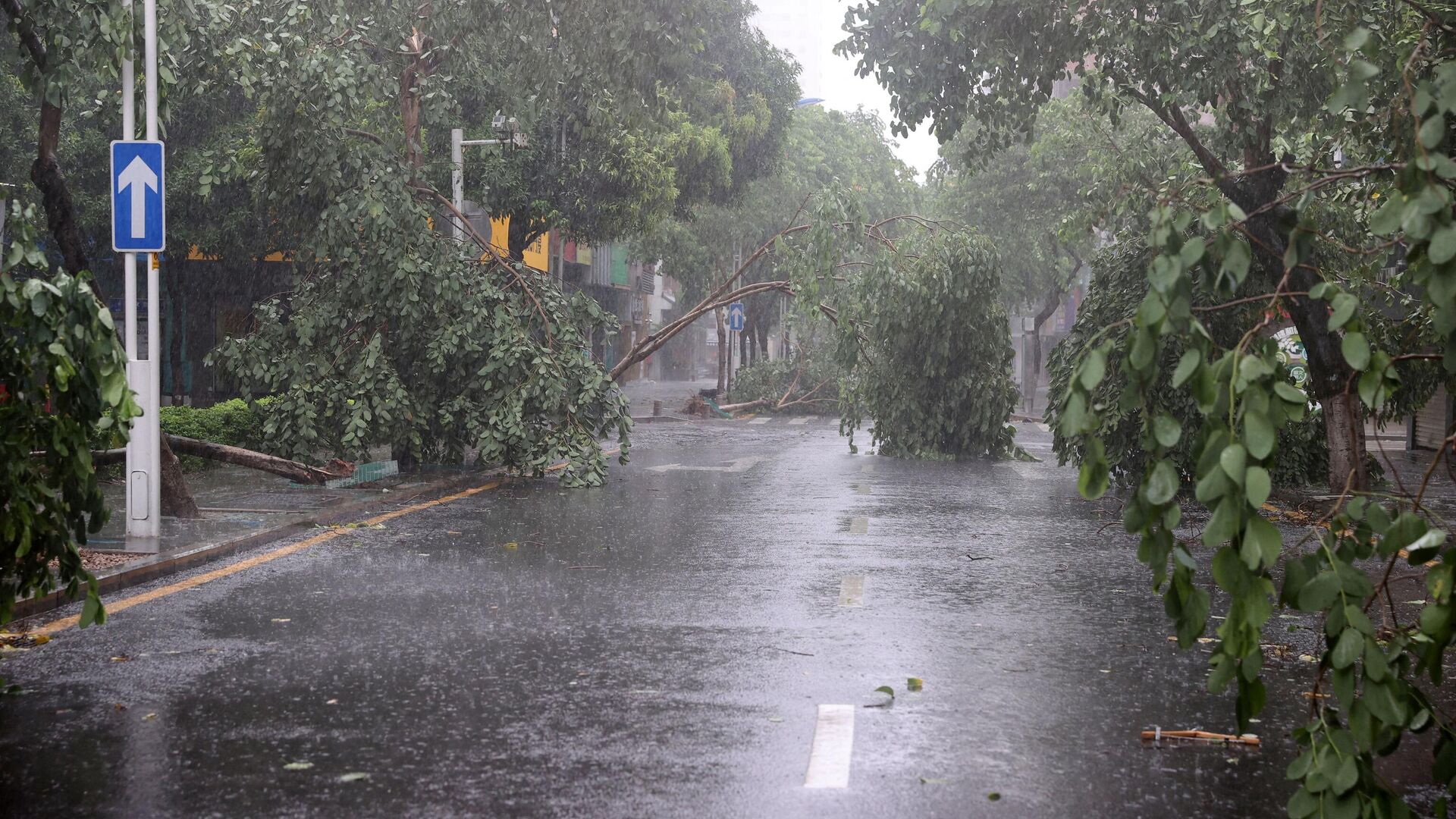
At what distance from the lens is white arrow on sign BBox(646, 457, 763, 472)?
2130cm

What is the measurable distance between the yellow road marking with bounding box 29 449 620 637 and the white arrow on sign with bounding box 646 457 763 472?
220 inches

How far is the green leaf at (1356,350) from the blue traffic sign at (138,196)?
9930 millimetres

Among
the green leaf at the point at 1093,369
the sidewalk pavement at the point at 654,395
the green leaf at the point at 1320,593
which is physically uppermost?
the green leaf at the point at 1093,369

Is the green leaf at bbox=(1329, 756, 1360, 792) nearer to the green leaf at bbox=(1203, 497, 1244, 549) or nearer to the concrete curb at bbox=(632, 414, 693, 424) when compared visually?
the green leaf at bbox=(1203, 497, 1244, 549)

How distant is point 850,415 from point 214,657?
1902 cm

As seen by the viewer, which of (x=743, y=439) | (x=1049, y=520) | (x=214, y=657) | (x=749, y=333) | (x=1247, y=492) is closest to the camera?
(x=1247, y=492)

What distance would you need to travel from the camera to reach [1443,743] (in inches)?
150

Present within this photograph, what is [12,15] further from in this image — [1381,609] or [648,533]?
[1381,609]

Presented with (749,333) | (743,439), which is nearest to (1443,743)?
(743,439)

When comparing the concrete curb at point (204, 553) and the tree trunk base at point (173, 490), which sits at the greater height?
the tree trunk base at point (173, 490)

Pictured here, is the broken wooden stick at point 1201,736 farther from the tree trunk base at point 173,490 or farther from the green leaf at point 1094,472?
the tree trunk base at point 173,490

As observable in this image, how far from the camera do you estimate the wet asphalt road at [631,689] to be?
5.20 meters

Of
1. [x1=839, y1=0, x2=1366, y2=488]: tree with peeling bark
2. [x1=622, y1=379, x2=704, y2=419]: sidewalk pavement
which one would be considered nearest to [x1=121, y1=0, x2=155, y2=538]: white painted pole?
[x1=839, y1=0, x2=1366, y2=488]: tree with peeling bark

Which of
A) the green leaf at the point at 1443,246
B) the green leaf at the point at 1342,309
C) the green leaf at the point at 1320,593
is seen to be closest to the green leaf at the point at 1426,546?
the green leaf at the point at 1320,593
